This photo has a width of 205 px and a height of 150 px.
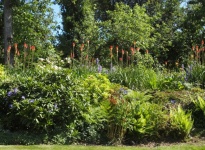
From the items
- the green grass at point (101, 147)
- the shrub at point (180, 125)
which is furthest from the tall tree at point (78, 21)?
the green grass at point (101, 147)

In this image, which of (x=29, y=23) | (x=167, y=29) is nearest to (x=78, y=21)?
(x=29, y=23)

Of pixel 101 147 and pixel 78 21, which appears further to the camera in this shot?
pixel 78 21

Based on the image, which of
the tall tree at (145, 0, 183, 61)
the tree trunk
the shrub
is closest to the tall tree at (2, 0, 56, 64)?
the tree trunk

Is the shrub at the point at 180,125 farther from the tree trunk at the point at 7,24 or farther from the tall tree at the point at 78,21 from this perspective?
the tall tree at the point at 78,21

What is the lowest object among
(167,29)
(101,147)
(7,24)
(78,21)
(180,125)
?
(101,147)

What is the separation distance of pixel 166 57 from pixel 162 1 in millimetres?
9201

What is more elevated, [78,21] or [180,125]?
[78,21]

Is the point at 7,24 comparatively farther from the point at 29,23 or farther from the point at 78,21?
the point at 78,21

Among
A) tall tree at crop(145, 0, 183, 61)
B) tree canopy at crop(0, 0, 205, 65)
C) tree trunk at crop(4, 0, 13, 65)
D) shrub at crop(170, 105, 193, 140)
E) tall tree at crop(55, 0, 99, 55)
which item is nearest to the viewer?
shrub at crop(170, 105, 193, 140)

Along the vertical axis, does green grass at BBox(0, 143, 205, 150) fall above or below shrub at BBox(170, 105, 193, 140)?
below

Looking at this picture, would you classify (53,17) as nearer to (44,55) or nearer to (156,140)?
(44,55)

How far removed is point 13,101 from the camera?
6.47 meters

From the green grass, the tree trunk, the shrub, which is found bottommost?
the green grass

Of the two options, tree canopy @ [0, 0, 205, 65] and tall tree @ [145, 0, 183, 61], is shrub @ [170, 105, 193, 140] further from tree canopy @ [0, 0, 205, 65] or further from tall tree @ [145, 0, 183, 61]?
tall tree @ [145, 0, 183, 61]
